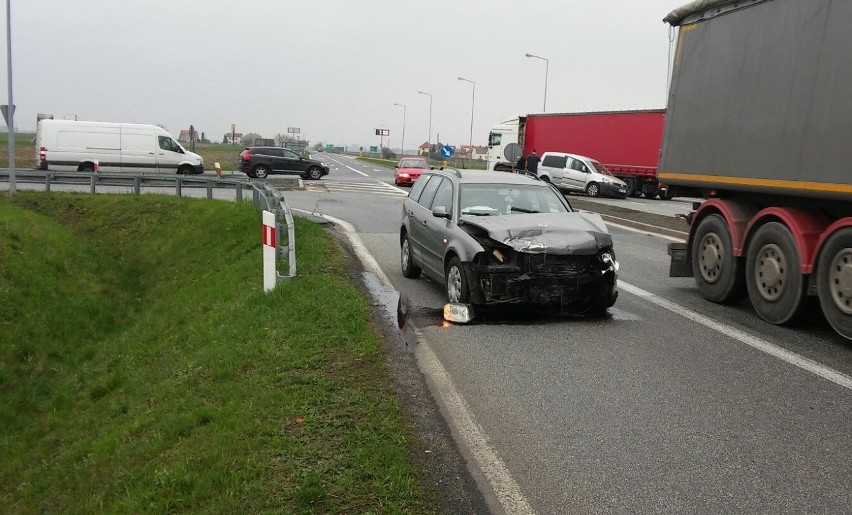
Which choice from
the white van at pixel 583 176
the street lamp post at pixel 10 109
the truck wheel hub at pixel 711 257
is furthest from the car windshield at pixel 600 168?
the truck wheel hub at pixel 711 257

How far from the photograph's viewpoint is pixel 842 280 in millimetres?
6594

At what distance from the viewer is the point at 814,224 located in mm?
7164

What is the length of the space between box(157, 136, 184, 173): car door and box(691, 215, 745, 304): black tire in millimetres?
27529

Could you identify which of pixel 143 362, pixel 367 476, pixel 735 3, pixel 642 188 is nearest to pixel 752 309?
pixel 735 3

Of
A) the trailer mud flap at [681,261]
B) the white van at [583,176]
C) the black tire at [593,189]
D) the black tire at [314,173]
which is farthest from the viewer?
the black tire at [314,173]

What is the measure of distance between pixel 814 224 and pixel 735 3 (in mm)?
2724

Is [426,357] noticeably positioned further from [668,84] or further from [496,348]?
[668,84]

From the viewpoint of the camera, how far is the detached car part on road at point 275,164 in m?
37.1

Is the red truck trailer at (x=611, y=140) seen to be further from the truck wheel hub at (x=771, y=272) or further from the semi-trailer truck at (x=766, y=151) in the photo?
the truck wheel hub at (x=771, y=272)

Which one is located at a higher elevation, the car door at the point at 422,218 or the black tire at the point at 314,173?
the car door at the point at 422,218

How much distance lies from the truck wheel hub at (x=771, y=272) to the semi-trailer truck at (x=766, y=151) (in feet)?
0.04

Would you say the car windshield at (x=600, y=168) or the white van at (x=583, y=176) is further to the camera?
the car windshield at (x=600, y=168)

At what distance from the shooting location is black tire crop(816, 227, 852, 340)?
653cm

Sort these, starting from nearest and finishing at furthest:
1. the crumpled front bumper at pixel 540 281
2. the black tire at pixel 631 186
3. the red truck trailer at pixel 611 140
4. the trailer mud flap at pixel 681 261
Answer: the crumpled front bumper at pixel 540 281
the trailer mud flap at pixel 681 261
the red truck trailer at pixel 611 140
the black tire at pixel 631 186
